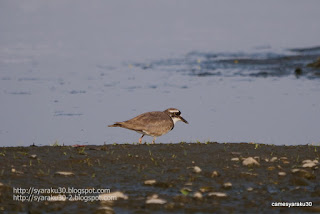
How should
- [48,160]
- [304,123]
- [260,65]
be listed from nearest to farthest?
[48,160], [304,123], [260,65]

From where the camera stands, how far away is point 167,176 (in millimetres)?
9688

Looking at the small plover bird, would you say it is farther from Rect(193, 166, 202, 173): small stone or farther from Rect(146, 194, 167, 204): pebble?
Rect(146, 194, 167, 204): pebble

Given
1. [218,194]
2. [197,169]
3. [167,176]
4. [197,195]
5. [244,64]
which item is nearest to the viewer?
[197,195]

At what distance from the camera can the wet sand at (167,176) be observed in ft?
27.2

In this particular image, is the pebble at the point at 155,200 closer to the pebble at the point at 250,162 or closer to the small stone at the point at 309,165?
the pebble at the point at 250,162

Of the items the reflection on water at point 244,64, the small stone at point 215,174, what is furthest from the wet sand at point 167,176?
the reflection on water at point 244,64

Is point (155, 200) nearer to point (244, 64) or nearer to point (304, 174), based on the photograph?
point (304, 174)

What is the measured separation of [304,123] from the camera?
16.9 meters

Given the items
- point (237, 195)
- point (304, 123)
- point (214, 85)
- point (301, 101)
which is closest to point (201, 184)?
point (237, 195)

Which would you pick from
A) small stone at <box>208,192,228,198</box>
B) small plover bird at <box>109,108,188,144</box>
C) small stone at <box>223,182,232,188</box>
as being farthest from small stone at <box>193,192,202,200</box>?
small plover bird at <box>109,108,188,144</box>

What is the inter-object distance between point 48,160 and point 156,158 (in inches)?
67.1

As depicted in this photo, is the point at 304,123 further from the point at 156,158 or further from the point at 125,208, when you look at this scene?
the point at 125,208

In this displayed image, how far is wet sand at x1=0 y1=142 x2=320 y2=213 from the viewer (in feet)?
27.2

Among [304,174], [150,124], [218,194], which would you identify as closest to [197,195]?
[218,194]
